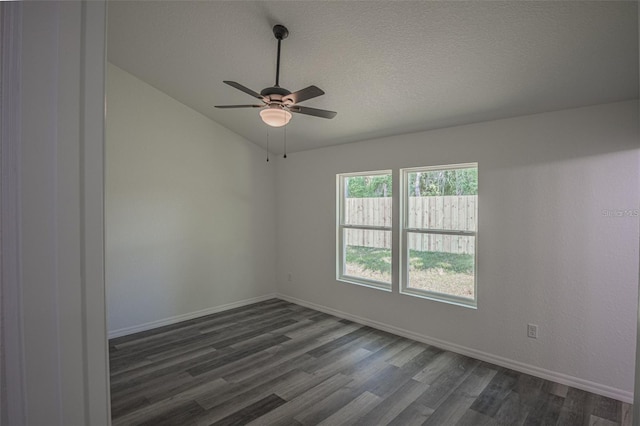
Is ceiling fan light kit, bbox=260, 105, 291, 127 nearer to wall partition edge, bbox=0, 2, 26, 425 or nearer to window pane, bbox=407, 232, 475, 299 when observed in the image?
→ wall partition edge, bbox=0, 2, 26, 425

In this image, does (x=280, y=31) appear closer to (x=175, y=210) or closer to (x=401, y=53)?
(x=401, y=53)

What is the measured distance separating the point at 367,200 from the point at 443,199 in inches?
41.5

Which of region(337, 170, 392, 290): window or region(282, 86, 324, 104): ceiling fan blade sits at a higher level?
region(282, 86, 324, 104): ceiling fan blade

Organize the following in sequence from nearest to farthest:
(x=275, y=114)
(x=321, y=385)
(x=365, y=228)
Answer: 1. (x=275, y=114)
2. (x=321, y=385)
3. (x=365, y=228)

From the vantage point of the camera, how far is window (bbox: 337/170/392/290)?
4219mm

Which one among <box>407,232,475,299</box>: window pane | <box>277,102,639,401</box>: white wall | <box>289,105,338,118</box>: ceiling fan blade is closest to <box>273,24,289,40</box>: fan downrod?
<box>289,105,338,118</box>: ceiling fan blade

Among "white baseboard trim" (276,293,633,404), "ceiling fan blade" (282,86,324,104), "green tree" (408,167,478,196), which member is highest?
"ceiling fan blade" (282,86,324,104)

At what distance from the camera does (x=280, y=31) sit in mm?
2523

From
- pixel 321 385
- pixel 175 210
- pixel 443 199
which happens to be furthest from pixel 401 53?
pixel 175 210

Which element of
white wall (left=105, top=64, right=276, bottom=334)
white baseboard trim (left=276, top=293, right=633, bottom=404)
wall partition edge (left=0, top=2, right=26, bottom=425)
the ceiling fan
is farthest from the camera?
white wall (left=105, top=64, right=276, bottom=334)

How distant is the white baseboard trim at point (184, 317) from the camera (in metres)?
3.87

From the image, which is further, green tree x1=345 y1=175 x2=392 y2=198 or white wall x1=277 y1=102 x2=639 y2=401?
green tree x1=345 y1=175 x2=392 y2=198

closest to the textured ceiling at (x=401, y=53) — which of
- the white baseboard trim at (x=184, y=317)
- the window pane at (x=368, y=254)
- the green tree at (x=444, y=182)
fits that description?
the green tree at (x=444, y=182)

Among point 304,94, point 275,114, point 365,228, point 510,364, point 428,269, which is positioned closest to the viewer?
point 304,94
